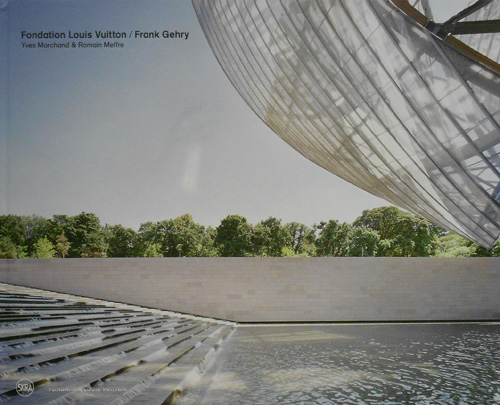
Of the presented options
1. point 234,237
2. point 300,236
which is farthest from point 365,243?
point 234,237

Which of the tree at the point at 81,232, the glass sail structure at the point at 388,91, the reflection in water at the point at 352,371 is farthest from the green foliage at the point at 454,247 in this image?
the tree at the point at 81,232

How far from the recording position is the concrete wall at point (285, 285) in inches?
685

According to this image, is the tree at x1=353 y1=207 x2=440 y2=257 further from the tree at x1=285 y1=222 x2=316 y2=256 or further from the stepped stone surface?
the stepped stone surface

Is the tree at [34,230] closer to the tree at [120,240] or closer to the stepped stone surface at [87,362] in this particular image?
the tree at [120,240]

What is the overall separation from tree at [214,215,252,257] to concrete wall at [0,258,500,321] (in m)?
29.0

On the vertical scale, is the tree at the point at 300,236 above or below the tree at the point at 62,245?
above

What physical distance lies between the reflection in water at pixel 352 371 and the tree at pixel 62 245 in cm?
3366

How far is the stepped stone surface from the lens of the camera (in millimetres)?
3623

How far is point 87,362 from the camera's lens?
5078mm

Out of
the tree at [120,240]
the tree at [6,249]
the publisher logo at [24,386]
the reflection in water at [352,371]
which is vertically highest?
the tree at [120,240]

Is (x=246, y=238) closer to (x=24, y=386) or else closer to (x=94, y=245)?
(x=94, y=245)

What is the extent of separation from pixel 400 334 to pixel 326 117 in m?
6.56

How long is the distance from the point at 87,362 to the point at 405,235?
4092 centimetres

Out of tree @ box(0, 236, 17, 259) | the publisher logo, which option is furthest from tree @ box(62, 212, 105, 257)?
the publisher logo
